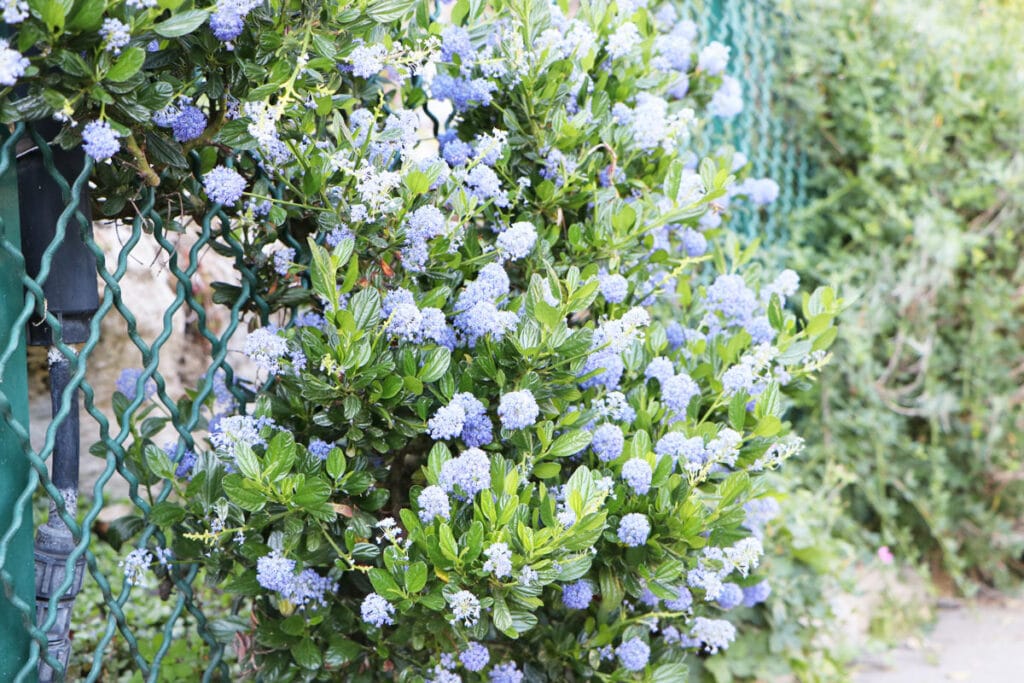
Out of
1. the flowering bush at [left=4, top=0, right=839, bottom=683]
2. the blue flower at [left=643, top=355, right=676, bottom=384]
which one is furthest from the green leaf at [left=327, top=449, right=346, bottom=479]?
the blue flower at [left=643, top=355, right=676, bottom=384]

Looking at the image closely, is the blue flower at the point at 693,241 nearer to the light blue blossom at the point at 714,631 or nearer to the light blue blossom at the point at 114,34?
the light blue blossom at the point at 714,631

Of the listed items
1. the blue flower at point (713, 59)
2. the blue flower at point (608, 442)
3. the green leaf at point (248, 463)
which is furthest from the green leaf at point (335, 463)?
the blue flower at point (713, 59)

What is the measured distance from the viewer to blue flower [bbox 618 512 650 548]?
1.58 metres

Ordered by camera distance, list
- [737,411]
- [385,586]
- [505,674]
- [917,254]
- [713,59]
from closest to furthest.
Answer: [385,586] → [505,674] → [737,411] → [713,59] → [917,254]

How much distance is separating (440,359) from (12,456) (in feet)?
2.25

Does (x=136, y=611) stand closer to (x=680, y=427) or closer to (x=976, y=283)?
(x=680, y=427)

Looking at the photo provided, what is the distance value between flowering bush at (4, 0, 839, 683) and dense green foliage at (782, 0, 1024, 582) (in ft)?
6.71

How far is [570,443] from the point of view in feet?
5.10

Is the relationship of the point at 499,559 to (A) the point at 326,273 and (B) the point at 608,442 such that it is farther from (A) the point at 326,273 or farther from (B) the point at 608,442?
(A) the point at 326,273

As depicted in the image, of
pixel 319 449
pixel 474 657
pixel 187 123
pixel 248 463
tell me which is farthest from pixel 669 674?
pixel 187 123

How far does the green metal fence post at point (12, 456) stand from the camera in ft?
4.57

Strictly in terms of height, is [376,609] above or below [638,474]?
below

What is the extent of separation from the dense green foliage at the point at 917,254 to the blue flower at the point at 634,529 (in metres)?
2.39

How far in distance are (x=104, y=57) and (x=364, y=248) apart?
1.66 ft
